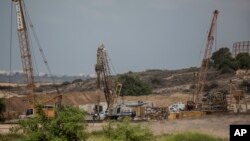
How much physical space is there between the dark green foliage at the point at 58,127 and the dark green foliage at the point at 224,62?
8787 cm

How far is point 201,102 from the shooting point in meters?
70.4

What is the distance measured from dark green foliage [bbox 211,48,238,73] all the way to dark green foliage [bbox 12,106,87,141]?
8787 centimetres

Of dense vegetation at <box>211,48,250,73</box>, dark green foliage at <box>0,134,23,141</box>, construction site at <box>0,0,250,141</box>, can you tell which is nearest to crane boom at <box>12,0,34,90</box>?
construction site at <box>0,0,250,141</box>

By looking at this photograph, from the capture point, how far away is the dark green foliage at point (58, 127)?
32.2 m

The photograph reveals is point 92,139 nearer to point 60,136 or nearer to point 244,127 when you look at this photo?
point 60,136

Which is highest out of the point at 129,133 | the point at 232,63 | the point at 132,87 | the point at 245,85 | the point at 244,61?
the point at 244,61

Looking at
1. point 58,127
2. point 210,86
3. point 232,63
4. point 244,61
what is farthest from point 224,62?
point 58,127

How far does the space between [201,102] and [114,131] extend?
114 ft

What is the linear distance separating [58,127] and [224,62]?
9290 cm

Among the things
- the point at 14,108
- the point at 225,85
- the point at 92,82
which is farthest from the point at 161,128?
the point at 92,82

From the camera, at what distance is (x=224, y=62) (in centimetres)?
12125

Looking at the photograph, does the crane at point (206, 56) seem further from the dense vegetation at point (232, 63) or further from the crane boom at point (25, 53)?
the dense vegetation at point (232, 63)

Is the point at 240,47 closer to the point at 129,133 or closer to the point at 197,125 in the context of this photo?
the point at 197,125

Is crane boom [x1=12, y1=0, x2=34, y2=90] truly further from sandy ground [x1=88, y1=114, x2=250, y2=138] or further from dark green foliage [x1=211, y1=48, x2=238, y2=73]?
dark green foliage [x1=211, y1=48, x2=238, y2=73]
